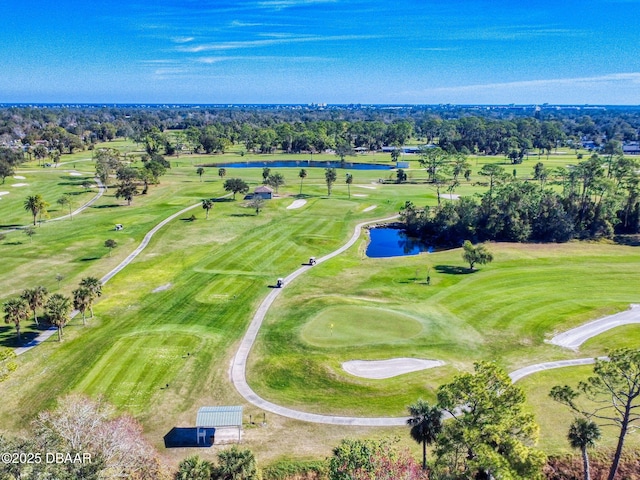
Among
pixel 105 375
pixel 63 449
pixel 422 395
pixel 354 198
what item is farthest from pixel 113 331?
pixel 354 198

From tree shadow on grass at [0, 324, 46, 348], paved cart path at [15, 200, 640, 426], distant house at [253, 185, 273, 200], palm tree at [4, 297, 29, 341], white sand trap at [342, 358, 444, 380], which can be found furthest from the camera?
distant house at [253, 185, 273, 200]

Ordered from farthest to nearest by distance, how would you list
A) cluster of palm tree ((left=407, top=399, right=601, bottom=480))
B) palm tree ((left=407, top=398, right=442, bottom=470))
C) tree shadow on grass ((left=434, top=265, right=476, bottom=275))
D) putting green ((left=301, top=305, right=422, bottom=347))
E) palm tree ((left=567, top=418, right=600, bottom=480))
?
tree shadow on grass ((left=434, top=265, right=476, bottom=275)) < putting green ((left=301, top=305, right=422, bottom=347)) < palm tree ((left=407, top=398, right=442, bottom=470)) < cluster of palm tree ((left=407, top=399, right=601, bottom=480)) < palm tree ((left=567, top=418, right=600, bottom=480))

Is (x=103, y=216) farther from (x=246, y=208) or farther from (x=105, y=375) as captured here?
(x=105, y=375)

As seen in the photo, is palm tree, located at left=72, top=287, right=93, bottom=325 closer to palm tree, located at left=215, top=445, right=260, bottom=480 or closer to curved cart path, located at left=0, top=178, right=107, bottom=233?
palm tree, located at left=215, top=445, right=260, bottom=480

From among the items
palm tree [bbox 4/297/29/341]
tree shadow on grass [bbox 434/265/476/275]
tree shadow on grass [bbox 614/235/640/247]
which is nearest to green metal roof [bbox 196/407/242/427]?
palm tree [bbox 4/297/29/341]

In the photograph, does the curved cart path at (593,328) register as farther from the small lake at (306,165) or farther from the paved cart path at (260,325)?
the small lake at (306,165)

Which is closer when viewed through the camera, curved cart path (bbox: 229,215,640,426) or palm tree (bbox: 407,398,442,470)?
palm tree (bbox: 407,398,442,470)

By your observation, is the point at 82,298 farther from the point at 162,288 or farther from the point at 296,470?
the point at 296,470

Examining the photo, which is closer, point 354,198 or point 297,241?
point 297,241
